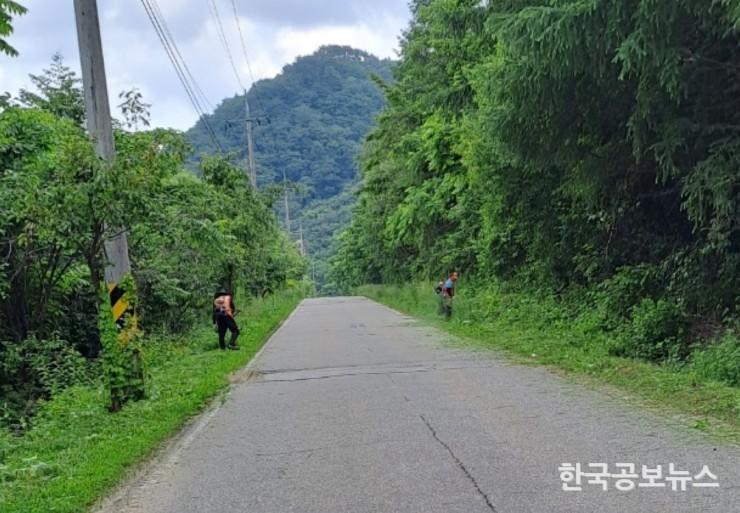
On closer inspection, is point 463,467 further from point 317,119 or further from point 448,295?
point 317,119

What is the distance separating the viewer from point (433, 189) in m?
29.4

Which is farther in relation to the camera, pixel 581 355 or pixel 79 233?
pixel 581 355

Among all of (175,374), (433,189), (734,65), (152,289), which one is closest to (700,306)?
(734,65)

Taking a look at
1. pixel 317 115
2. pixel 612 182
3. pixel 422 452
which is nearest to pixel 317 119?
pixel 317 115

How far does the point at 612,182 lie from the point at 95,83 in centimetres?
968

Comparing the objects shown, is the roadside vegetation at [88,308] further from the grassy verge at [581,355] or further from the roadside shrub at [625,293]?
the roadside shrub at [625,293]

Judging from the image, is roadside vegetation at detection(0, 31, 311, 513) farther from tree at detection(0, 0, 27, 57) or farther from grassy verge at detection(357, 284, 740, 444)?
grassy verge at detection(357, 284, 740, 444)

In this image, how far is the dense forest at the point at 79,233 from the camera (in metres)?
8.77

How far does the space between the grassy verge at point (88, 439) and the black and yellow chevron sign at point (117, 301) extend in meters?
1.28

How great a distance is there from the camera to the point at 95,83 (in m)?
9.80

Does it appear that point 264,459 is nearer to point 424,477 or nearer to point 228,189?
point 424,477

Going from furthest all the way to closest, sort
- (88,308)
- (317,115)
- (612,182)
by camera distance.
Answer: (317,115) < (88,308) < (612,182)

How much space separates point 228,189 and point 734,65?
2046cm

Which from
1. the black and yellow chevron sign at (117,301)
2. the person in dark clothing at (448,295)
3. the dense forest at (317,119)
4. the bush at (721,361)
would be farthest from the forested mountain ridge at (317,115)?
the bush at (721,361)
